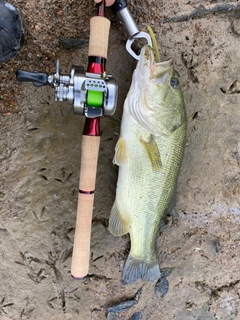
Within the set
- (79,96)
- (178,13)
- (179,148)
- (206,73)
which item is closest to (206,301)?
(179,148)

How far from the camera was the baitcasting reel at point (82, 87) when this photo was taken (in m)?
2.10

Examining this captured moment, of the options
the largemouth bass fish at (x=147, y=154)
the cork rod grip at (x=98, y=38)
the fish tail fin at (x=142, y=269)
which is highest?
the cork rod grip at (x=98, y=38)

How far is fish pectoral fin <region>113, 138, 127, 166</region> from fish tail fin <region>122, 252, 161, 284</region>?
0.75 m

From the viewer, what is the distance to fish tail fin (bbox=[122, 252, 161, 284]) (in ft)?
9.05

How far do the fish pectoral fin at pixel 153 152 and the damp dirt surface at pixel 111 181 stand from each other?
0.37 meters

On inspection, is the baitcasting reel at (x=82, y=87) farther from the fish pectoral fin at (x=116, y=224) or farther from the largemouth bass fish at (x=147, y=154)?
the fish pectoral fin at (x=116, y=224)

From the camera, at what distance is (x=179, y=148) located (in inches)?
103

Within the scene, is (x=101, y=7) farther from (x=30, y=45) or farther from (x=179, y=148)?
(x=179, y=148)

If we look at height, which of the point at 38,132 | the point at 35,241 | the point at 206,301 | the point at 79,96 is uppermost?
the point at 79,96

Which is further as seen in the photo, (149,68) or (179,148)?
(179,148)

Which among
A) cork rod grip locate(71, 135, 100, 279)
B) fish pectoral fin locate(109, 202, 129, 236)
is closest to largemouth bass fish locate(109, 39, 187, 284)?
fish pectoral fin locate(109, 202, 129, 236)

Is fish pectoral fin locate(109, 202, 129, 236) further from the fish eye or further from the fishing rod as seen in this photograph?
the fish eye

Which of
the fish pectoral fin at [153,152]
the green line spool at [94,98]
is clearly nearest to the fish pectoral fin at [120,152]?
the fish pectoral fin at [153,152]

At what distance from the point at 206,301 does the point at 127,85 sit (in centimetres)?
192
